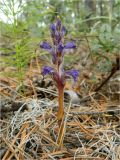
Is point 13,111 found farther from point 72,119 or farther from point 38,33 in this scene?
point 38,33

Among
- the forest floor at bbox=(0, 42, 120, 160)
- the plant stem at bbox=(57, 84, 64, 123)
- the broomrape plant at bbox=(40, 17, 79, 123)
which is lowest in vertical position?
the forest floor at bbox=(0, 42, 120, 160)

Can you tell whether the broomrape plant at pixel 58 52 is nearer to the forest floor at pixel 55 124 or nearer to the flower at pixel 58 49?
the flower at pixel 58 49

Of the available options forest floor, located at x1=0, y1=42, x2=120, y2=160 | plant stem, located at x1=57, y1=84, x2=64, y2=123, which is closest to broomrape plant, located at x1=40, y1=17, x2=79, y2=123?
plant stem, located at x1=57, y1=84, x2=64, y2=123

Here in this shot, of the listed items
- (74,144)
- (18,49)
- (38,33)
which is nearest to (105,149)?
(74,144)

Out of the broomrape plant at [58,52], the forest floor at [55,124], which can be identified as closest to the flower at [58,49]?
the broomrape plant at [58,52]

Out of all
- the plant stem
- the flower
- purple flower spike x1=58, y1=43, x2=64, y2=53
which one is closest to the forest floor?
the plant stem

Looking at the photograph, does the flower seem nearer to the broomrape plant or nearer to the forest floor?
the broomrape plant

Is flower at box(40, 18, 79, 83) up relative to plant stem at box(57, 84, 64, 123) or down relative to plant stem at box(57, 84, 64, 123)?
up

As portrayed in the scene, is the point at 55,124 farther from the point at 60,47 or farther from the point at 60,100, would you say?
the point at 60,47
